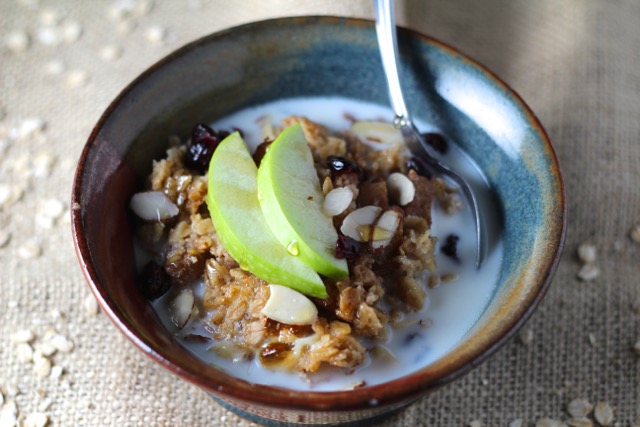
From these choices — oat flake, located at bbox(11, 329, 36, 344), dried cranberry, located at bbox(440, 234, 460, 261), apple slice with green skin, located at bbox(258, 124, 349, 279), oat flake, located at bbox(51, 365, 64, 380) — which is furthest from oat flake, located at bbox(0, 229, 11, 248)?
dried cranberry, located at bbox(440, 234, 460, 261)

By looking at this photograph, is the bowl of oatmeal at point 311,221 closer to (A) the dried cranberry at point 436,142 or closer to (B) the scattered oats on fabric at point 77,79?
(A) the dried cranberry at point 436,142

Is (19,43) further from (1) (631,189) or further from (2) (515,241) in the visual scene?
(1) (631,189)

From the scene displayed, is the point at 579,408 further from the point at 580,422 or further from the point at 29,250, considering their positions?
the point at 29,250

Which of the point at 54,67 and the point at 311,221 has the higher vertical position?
the point at 54,67

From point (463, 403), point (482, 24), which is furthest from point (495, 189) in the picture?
point (482, 24)

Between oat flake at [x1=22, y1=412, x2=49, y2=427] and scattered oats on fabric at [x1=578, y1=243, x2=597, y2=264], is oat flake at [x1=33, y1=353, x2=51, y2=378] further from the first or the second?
scattered oats on fabric at [x1=578, y1=243, x2=597, y2=264]

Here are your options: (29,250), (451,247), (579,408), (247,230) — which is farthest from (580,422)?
(29,250)
